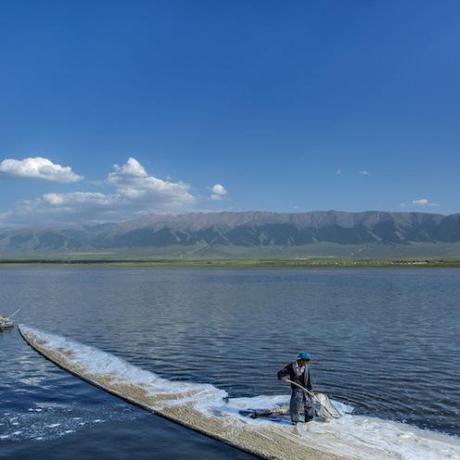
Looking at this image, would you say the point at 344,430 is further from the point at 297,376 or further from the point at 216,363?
the point at 216,363

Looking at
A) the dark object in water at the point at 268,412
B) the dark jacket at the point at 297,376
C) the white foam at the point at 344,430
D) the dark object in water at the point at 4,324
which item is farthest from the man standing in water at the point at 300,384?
the dark object in water at the point at 4,324

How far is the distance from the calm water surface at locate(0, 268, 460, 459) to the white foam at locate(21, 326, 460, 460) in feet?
4.53

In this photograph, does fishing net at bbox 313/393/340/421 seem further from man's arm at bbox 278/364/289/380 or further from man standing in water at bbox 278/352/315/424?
man's arm at bbox 278/364/289/380

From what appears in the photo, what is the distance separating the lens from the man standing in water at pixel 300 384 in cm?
2064

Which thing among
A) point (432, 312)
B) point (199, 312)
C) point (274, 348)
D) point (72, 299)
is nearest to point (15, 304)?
point (72, 299)

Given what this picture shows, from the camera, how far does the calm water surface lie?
19.6 m

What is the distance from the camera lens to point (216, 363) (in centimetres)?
3303

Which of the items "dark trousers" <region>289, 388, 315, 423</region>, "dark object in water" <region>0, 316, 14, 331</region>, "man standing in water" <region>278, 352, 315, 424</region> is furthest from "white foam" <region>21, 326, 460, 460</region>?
"dark object in water" <region>0, 316, 14, 331</region>

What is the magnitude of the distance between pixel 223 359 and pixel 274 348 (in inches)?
202

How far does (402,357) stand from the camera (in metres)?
34.9

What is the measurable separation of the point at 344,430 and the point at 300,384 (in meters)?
2.24

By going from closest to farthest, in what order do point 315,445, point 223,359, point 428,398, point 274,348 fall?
point 315,445, point 428,398, point 223,359, point 274,348

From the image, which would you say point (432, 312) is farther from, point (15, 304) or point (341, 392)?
point (15, 304)

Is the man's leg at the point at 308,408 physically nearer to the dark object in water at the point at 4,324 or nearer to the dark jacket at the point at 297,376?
the dark jacket at the point at 297,376
